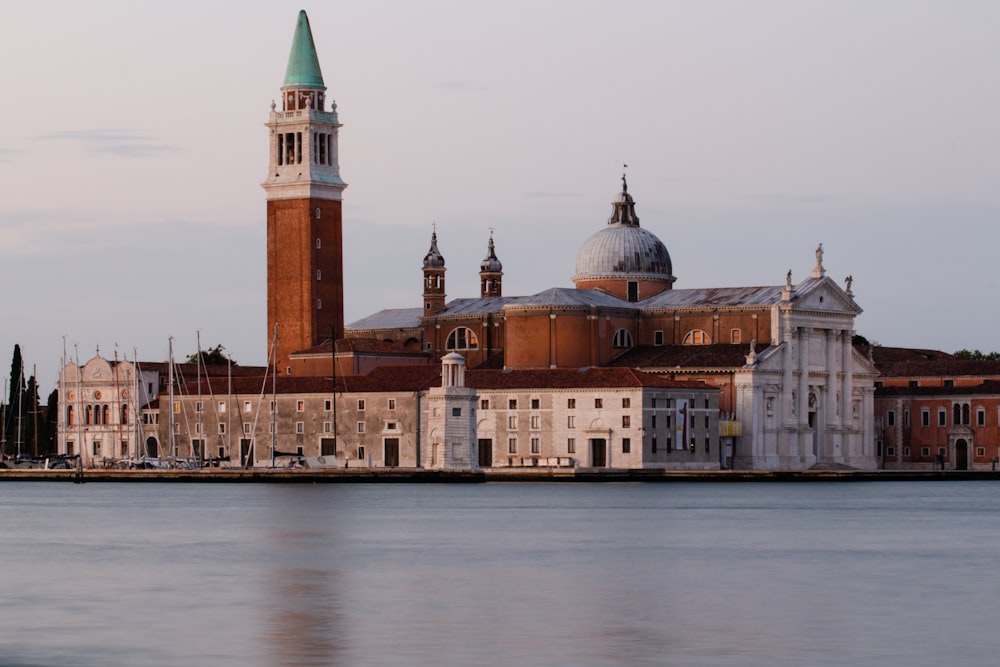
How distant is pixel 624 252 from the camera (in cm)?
8519

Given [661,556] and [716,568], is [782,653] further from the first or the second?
[661,556]

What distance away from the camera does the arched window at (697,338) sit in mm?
81125

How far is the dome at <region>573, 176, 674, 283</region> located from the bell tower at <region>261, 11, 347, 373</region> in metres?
9.72

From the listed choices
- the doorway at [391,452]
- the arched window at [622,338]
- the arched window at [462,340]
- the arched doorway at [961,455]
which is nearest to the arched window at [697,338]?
the arched window at [622,338]

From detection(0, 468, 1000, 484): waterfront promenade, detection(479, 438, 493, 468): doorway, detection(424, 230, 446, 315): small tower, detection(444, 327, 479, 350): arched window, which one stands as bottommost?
detection(0, 468, 1000, 484): waterfront promenade

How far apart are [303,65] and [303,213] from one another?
5757 millimetres

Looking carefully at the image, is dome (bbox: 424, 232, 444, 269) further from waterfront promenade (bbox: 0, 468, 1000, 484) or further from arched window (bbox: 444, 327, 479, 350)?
waterfront promenade (bbox: 0, 468, 1000, 484)

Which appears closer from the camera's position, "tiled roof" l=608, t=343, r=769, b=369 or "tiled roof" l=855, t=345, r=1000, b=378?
"tiled roof" l=608, t=343, r=769, b=369

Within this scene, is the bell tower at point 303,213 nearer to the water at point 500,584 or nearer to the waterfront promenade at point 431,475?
the waterfront promenade at point 431,475

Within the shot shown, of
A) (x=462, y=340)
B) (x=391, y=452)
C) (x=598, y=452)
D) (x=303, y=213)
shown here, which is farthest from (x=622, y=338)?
(x=303, y=213)

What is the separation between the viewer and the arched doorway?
85438 millimetres

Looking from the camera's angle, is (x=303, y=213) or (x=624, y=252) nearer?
(x=303, y=213)

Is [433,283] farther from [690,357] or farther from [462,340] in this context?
[690,357]

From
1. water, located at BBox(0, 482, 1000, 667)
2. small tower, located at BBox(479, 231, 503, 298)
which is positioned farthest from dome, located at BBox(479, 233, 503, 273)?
water, located at BBox(0, 482, 1000, 667)
